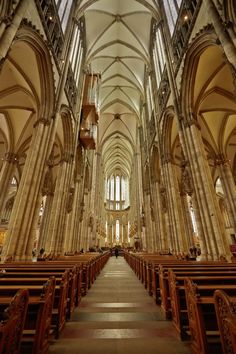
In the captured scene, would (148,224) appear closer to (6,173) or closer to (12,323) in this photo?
(6,173)

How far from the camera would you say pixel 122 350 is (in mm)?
2414

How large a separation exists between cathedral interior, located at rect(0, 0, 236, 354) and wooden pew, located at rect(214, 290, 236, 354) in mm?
910

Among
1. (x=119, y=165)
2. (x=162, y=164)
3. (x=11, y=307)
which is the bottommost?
(x=11, y=307)

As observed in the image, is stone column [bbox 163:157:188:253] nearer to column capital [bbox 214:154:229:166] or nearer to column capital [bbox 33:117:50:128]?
column capital [bbox 214:154:229:166]

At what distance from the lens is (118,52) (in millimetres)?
21609

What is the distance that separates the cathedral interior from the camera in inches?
309

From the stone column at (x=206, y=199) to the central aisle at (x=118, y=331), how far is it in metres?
4.70

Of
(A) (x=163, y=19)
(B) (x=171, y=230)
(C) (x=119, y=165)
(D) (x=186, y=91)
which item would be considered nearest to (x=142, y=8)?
(A) (x=163, y=19)

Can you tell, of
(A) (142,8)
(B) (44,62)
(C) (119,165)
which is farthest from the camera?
(C) (119,165)

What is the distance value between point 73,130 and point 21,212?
8443 millimetres

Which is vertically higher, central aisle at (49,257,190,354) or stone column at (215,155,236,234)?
stone column at (215,155,236,234)

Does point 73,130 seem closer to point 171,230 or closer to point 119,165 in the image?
point 171,230

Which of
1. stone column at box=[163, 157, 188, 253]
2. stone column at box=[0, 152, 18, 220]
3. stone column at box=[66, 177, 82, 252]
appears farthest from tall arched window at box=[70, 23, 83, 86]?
stone column at box=[163, 157, 188, 253]

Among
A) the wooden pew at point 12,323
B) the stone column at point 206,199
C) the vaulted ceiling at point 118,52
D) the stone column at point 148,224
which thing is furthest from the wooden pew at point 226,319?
the vaulted ceiling at point 118,52
